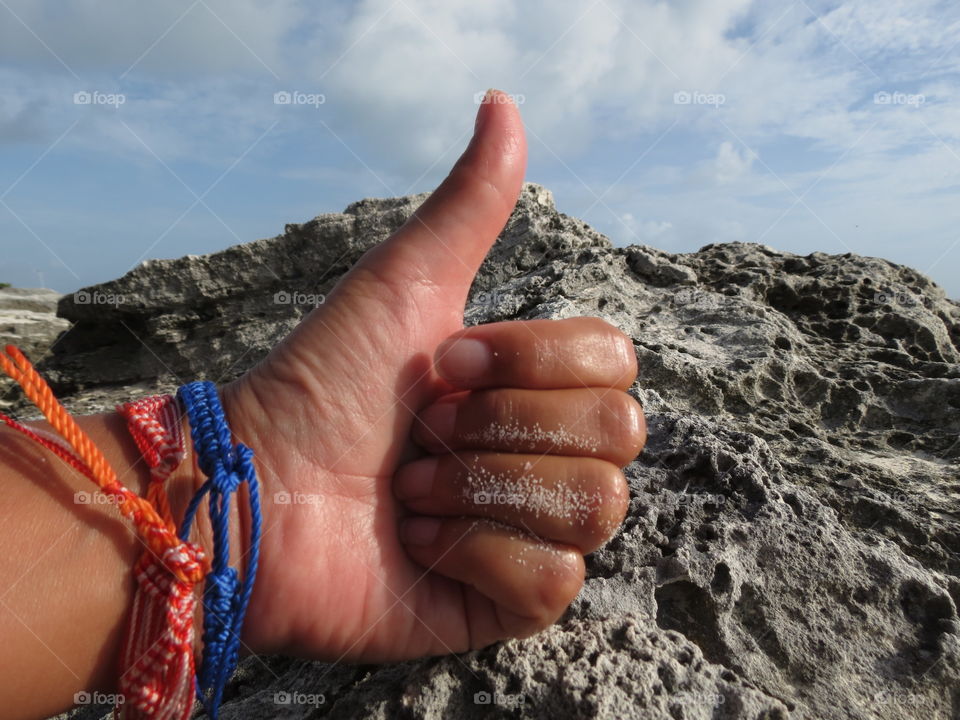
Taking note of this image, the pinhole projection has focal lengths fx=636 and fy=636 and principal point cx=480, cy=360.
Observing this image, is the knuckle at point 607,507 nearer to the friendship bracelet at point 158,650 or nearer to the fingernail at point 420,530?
the fingernail at point 420,530

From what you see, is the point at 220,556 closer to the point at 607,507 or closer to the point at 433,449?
the point at 433,449

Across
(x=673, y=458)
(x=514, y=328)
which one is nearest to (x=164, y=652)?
(x=514, y=328)

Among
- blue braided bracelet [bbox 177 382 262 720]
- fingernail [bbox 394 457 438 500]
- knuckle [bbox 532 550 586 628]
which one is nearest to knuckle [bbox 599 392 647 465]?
knuckle [bbox 532 550 586 628]

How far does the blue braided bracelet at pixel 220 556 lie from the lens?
49.2 inches

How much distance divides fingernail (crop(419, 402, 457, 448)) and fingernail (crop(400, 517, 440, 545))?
0.57 feet

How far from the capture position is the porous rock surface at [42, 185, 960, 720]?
1.23 metres

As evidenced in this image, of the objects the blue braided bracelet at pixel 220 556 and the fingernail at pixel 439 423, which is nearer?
the blue braided bracelet at pixel 220 556

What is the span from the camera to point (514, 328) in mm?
1412

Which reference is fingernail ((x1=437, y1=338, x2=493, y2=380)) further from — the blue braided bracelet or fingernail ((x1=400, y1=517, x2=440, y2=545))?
the blue braided bracelet

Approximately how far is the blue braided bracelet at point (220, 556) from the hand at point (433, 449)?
94 mm

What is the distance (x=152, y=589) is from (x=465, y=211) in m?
1.04

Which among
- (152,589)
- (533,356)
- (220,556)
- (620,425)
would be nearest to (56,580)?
(152,589)

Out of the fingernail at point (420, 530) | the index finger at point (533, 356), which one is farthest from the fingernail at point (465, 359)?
the fingernail at point (420, 530)

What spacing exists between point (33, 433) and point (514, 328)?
102cm
